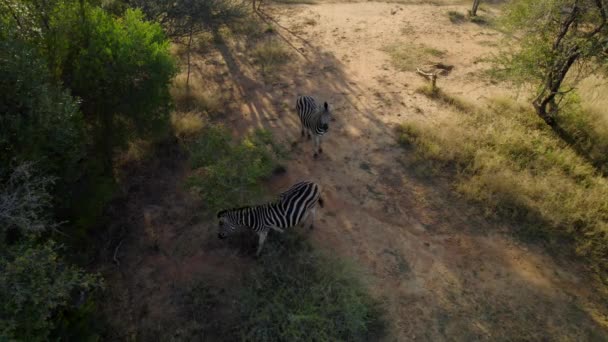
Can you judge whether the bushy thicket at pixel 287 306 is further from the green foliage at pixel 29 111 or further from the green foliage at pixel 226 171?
the green foliage at pixel 29 111

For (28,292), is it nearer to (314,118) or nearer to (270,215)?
(270,215)

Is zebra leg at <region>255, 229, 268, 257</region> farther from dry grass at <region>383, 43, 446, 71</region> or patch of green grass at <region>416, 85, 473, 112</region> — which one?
dry grass at <region>383, 43, 446, 71</region>

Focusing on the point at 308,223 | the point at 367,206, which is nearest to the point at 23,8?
the point at 308,223

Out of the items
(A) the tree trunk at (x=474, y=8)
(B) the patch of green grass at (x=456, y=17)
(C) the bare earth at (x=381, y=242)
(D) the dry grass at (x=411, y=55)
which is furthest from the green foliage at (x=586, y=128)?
(A) the tree trunk at (x=474, y=8)

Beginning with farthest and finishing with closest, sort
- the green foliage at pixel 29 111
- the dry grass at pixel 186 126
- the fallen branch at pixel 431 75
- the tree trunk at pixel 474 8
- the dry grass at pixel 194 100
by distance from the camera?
1. the tree trunk at pixel 474 8
2. the fallen branch at pixel 431 75
3. the dry grass at pixel 194 100
4. the dry grass at pixel 186 126
5. the green foliage at pixel 29 111

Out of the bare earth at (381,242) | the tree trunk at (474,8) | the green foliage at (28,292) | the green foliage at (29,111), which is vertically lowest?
the bare earth at (381,242)

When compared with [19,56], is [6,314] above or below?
below

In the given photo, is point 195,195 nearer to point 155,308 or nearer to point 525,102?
point 155,308
